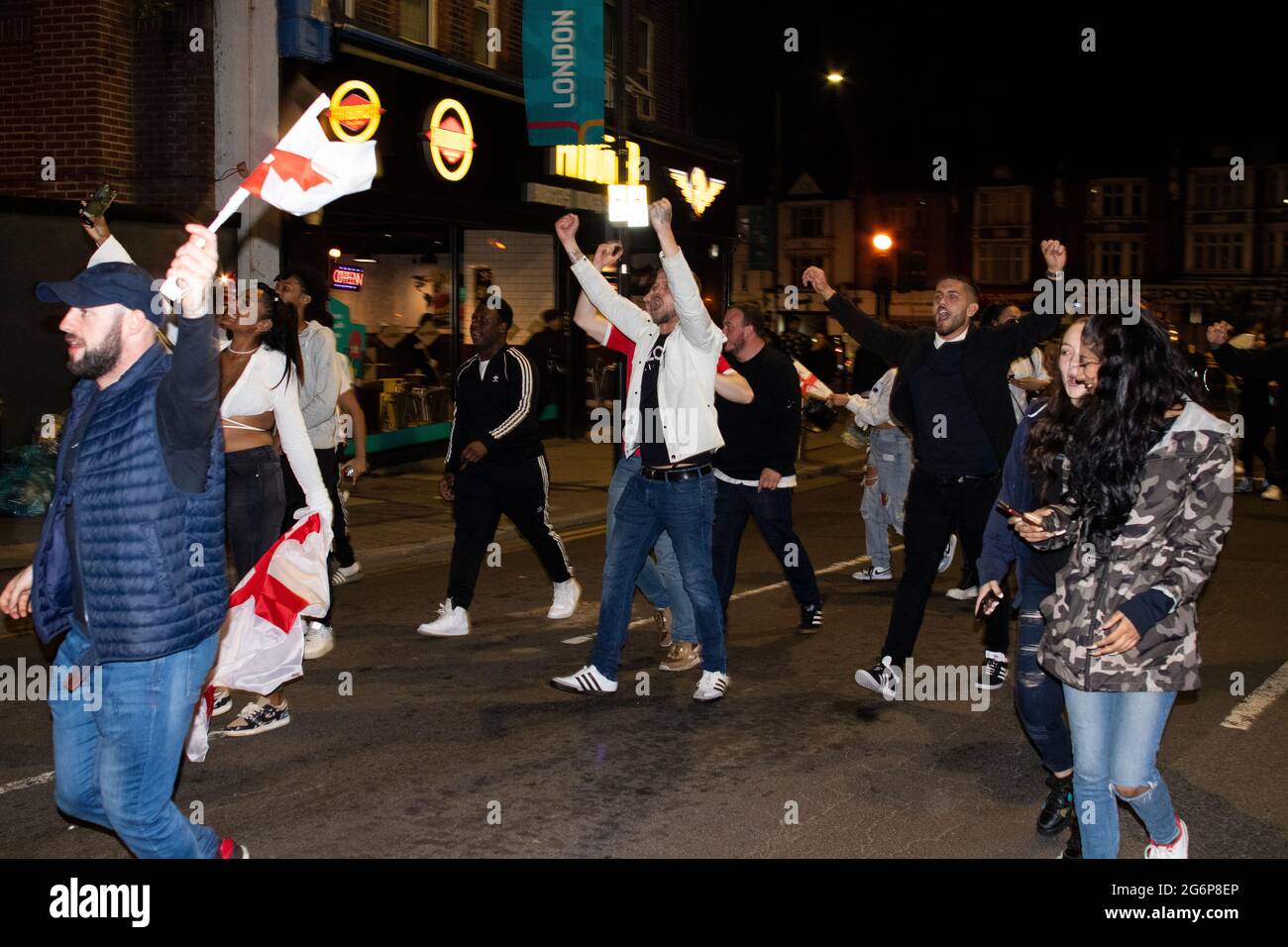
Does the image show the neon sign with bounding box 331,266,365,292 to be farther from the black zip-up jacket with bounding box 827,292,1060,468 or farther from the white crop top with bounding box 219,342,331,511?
the black zip-up jacket with bounding box 827,292,1060,468

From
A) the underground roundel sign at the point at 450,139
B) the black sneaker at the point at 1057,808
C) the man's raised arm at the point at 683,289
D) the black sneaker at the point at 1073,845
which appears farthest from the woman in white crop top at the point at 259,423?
the underground roundel sign at the point at 450,139

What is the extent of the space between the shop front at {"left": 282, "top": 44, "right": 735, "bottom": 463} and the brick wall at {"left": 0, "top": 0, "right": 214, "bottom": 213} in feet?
3.56

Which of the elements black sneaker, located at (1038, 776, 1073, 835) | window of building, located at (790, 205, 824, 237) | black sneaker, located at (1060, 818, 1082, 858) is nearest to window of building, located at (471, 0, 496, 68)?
black sneaker, located at (1038, 776, 1073, 835)

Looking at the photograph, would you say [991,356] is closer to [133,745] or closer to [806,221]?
[133,745]

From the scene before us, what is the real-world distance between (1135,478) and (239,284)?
4.40m

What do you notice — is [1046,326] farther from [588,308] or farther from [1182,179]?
[1182,179]

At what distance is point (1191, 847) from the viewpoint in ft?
16.1

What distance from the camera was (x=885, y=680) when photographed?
6867mm

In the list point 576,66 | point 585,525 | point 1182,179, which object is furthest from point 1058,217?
point 585,525

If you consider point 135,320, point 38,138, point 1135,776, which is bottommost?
point 1135,776

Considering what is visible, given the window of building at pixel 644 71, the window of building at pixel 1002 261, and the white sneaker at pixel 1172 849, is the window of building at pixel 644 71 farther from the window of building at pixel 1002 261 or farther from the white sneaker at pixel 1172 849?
the window of building at pixel 1002 261

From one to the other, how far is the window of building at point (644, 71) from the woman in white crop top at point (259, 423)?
55.6 ft

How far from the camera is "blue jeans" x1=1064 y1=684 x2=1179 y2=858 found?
12.9 ft

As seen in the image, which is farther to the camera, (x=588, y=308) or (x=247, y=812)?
(x=588, y=308)
